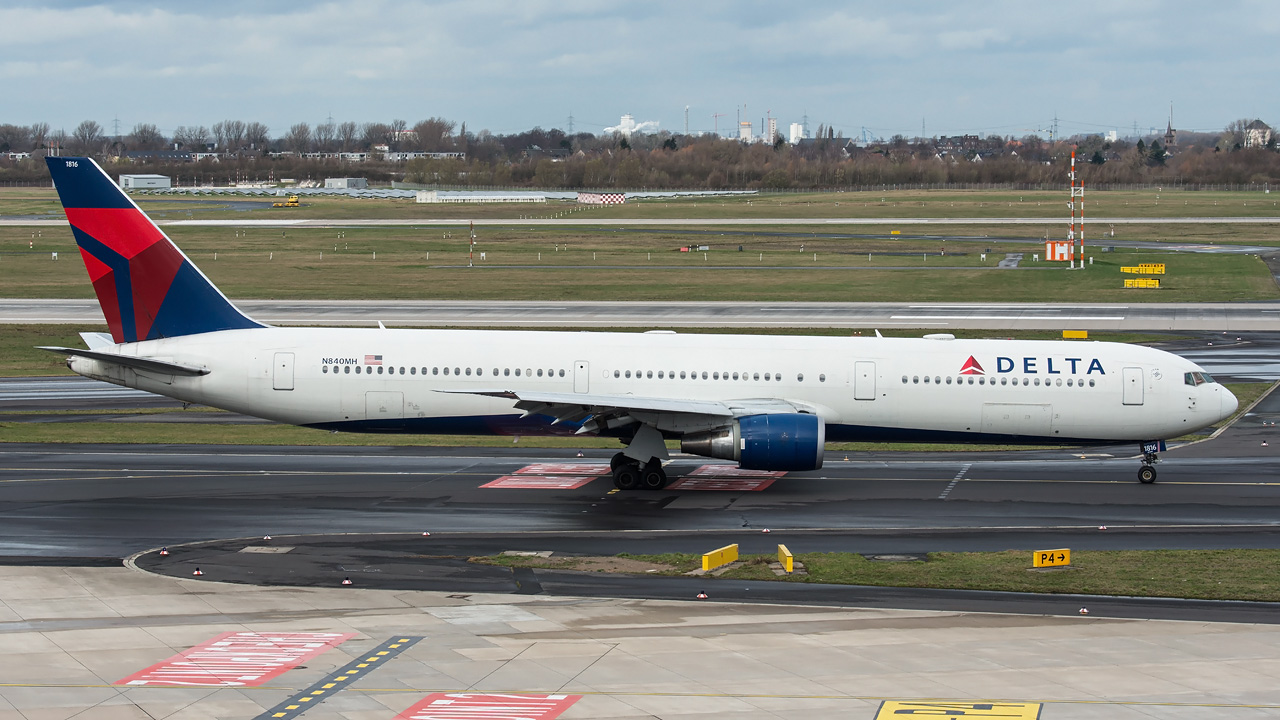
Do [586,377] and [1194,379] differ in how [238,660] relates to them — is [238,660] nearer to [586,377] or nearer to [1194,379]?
[586,377]

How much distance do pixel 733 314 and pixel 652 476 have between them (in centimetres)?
3642

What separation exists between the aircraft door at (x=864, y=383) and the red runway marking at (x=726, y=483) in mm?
3454

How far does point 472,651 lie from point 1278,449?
93.4 ft

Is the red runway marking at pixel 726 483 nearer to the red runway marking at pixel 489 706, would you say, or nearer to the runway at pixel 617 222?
the red runway marking at pixel 489 706

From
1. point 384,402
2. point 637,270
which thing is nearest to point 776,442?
point 384,402

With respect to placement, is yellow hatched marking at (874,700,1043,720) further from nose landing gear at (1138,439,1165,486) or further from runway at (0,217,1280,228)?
runway at (0,217,1280,228)

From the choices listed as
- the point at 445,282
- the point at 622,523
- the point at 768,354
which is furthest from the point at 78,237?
the point at 445,282

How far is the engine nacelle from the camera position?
3109cm

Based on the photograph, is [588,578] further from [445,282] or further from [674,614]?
[445,282]

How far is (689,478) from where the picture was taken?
34812 mm

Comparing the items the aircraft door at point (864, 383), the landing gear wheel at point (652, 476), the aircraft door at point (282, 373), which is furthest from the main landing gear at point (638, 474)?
the aircraft door at point (282, 373)

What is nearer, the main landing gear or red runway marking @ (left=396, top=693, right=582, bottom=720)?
red runway marking @ (left=396, top=693, right=582, bottom=720)

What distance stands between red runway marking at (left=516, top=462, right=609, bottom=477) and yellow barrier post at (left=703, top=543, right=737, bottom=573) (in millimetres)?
9856

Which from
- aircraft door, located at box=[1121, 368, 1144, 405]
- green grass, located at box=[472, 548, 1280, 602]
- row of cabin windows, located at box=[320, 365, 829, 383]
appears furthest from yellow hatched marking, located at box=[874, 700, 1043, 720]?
aircraft door, located at box=[1121, 368, 1144, 405]
